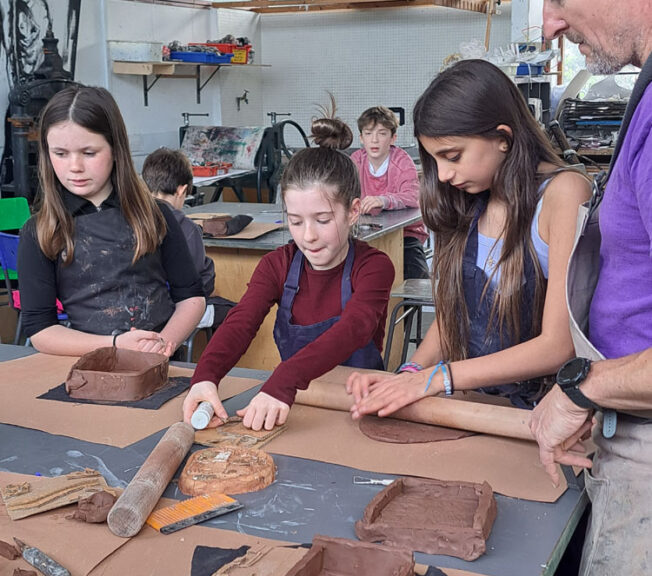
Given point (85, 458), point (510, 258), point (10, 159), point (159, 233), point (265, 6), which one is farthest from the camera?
point (265, 6)

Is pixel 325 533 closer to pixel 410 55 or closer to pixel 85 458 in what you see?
pixel 85 458

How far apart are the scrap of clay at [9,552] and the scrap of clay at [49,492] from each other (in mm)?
109

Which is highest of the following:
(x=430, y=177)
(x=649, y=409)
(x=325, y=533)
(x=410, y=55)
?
(x=410, y=55)

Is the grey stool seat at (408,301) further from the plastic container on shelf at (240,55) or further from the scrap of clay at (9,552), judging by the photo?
the plastic container on shelf at (240,55)

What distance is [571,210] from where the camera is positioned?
5.22ft

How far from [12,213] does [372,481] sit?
3.83 meters

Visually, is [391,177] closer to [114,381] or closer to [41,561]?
[114,381]

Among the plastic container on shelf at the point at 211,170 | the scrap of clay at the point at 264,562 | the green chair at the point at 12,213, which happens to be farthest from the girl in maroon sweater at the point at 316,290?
the plastic container on shelf at the point at 211,170

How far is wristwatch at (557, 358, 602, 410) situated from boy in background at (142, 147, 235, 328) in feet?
7.83

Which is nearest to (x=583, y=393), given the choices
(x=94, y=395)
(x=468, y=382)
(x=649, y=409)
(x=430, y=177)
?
(x=649, y=409)

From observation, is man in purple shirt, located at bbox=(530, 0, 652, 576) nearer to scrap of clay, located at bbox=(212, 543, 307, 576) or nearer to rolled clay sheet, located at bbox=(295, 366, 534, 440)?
rolled clay sheet, located at bbox=(295, 366, 534, 440)

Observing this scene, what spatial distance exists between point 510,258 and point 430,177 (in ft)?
0.85

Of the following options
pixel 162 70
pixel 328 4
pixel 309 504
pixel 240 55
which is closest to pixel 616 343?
pixel 309 504

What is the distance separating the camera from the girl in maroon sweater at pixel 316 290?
1.78 metres
